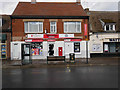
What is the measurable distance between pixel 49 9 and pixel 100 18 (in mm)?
10615

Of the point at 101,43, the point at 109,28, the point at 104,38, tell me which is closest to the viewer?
the point at 104,38

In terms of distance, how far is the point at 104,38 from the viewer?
87.2ft

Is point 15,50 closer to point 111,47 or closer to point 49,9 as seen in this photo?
point 49,9

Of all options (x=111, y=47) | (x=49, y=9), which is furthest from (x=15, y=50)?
(x=111, y=47)

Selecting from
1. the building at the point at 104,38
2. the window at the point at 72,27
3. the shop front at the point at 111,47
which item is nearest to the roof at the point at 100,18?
the building at the point at 104,38

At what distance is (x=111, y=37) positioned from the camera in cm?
2655

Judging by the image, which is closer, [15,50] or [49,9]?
[15,50]

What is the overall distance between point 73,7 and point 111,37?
8.35m

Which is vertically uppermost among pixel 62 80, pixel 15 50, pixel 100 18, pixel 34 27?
pixel 100 18

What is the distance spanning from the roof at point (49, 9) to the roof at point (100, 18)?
4007mm

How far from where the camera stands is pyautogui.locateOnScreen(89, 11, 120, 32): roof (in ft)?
89.8

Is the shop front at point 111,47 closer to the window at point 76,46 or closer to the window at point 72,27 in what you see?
the window at point 76,46

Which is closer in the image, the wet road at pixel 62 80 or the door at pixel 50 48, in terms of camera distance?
the wet road at pixel 62 80

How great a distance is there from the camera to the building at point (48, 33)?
23.0m
